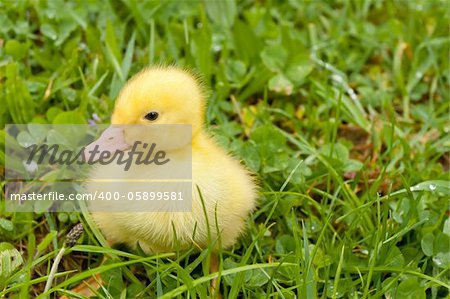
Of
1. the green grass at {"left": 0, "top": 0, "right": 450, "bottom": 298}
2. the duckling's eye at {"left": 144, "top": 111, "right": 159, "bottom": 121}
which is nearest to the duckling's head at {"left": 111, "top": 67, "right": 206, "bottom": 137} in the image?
the duckling's eye at {"left": 144, "top": 111, "right": 159, "bottom": 121}

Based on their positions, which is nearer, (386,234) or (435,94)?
(386,234)

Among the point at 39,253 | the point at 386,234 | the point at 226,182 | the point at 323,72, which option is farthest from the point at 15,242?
the point at 323,72

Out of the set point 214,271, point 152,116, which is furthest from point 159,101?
point 214,271

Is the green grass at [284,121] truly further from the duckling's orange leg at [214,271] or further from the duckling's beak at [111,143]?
the duckling's beak at [111,143]

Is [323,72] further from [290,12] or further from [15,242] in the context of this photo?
[15,242]

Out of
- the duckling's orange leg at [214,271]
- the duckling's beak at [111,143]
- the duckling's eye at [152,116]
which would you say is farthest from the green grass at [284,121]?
the duckling's eye at [152,116]

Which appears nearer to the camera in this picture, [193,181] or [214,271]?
[193,181]

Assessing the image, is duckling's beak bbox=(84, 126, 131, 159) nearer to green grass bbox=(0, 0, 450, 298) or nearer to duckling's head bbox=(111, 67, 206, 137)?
duckling's head bbox=(111, 67, 206, 137)

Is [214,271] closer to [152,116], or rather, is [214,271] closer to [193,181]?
[193,181]
